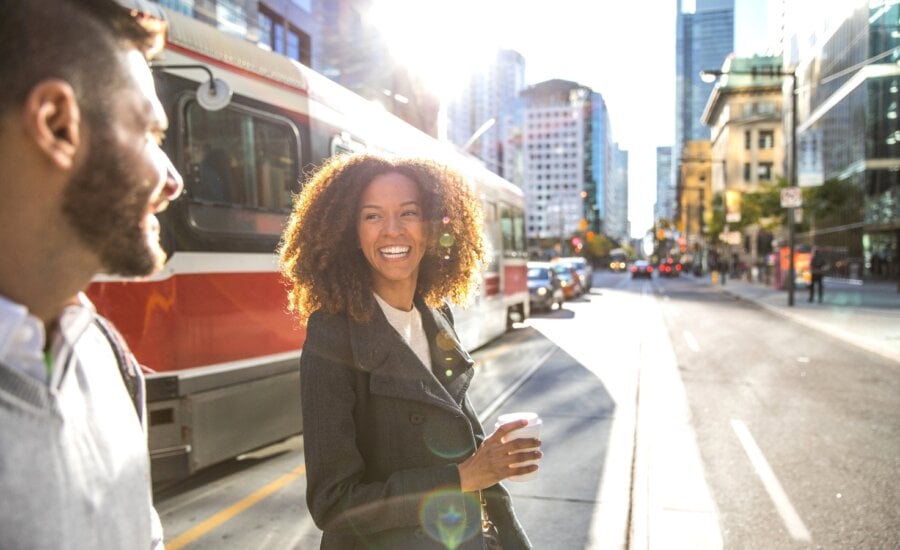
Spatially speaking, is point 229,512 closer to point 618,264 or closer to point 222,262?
point 222,262

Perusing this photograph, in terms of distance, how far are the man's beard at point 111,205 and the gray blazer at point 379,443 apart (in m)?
0.75

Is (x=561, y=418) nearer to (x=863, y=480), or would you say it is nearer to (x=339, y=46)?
(x=863, y=480)

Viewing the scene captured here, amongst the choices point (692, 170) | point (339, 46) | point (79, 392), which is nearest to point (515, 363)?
point (79, 392)

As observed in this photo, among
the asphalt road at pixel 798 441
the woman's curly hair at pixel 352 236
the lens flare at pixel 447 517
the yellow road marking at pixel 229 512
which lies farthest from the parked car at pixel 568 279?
the lens flare at pixel 447 517

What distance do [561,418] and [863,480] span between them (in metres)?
2.82

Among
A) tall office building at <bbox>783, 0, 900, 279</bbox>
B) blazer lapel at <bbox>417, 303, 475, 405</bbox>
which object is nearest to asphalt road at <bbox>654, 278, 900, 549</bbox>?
blazer lapel at <bbox>417, 303, 475, 405</bbox>

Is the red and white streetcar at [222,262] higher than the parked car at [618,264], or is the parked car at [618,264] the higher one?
the red and white streetcar at [222,262]

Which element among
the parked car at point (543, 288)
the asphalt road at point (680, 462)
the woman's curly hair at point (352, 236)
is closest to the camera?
the woman's curly hair at point (352, 236)

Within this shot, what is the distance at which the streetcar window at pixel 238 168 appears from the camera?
4.79 meters

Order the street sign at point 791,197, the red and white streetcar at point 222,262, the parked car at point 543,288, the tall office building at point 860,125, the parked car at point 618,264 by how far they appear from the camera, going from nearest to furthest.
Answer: the red and white streetcar at point 222,262, the street sign at point 791,197, the parked car at point 543,288, the tall office building at point 860,125, the parked car at point 618,264

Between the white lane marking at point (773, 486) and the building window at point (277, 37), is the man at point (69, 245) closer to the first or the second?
the white lane marking at point (773, 486)

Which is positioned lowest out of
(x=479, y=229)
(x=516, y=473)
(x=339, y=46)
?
(x=516, y=473)

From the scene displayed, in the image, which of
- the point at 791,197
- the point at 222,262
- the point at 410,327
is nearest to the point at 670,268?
the point at 791,197

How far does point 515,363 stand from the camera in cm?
1041
